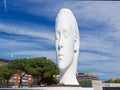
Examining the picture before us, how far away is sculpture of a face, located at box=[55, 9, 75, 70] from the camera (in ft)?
59.6

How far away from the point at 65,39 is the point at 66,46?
16.6 inches

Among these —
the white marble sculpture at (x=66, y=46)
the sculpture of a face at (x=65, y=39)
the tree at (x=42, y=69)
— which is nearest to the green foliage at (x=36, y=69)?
the tree at (x=42, y=69)

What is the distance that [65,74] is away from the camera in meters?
18.4

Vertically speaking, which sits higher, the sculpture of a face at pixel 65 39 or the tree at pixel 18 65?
the tree at pixel 18 65

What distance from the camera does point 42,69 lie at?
36969 millimetres

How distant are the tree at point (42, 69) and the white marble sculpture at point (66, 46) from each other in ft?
59.7

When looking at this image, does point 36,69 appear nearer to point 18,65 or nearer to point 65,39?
point 18,65

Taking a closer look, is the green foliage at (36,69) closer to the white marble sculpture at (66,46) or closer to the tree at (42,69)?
the tree at (42,69)

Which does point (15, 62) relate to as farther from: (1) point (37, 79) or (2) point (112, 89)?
(2) point (112, 89)

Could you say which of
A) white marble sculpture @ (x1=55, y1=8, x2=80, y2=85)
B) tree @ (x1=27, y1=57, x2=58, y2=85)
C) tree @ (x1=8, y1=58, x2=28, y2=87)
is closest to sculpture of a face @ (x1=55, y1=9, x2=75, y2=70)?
white marble sculpture @ (x1=55, y1=8, x2=80, y2=85)

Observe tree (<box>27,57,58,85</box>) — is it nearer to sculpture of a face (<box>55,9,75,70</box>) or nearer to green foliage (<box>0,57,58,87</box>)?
green foliage (<box>0,57,58,87</box>)

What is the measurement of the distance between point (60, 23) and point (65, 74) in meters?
3.00

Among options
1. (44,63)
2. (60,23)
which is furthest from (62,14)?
(44,63)

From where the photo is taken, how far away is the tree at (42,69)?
36.8 metres
